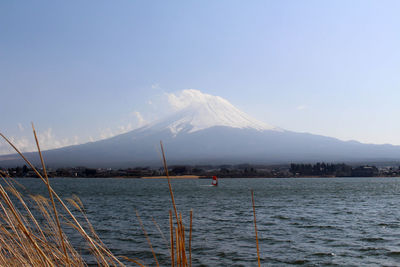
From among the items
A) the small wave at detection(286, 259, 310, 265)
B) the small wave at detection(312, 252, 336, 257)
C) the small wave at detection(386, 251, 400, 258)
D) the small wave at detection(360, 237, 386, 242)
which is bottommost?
the small wave at detection(360, 237, 386, 242)

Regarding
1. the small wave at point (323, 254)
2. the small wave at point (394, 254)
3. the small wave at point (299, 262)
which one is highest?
the small wave at point (299, 262)

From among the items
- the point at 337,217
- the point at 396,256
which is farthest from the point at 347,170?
the point at 396,256

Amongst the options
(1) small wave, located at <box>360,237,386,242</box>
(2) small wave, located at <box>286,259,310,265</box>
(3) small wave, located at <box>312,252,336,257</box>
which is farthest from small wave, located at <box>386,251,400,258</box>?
(2) small wave, located at <box>286,259,310,265</box>

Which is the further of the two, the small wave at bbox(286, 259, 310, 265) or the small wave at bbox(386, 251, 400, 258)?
the small wave at bbox(386, 251, 400, 258)

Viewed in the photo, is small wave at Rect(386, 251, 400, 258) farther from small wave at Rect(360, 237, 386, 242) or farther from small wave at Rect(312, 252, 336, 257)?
small wave at Rect(360, 237, 386, 242)

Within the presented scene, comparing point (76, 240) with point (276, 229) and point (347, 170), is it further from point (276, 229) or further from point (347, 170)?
point (347, 170)

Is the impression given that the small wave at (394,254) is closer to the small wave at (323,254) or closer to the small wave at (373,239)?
the small wave at (323,254)

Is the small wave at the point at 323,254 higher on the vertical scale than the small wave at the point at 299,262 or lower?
lower

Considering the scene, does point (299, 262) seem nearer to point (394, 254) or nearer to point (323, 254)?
point (323, 254)

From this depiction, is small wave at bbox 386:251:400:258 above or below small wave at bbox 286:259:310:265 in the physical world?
below

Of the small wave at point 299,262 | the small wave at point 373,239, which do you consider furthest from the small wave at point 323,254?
the small wave at point 373,239

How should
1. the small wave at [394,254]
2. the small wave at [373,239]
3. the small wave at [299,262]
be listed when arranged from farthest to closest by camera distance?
1. the small wave at [373,239]
2. the small wave at [394,254]
3. the small wave at [299,262]
